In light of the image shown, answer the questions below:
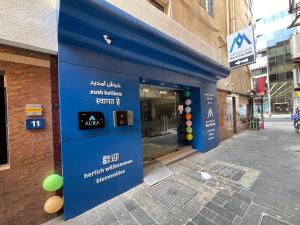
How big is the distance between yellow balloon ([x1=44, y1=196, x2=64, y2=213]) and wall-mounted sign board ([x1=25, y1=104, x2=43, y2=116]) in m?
1.57

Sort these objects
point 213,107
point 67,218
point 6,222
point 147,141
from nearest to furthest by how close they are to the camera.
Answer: point 6,222 < point 67,218 < point 147,141 < point 213,107

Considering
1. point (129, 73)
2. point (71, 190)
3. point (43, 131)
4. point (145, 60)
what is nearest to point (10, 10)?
point (43, 131)

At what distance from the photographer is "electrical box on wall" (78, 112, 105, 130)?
2.98 metres

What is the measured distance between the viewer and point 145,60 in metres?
4.04

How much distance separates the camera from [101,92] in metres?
3.30

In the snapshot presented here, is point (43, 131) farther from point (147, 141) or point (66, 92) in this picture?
point (147, 141)

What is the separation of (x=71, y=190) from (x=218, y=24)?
1073 cm

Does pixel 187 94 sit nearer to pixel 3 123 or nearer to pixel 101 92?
pixel 101 92

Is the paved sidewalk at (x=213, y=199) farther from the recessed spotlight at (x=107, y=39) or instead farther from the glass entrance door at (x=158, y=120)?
the recessed spotlight at (x=107, y=39)

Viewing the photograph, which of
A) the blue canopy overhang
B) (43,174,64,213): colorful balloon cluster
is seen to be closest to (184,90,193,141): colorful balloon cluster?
the blue canopy overhang

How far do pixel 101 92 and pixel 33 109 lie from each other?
125 centimetres

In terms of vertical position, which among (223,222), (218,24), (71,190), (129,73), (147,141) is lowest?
(223,222)

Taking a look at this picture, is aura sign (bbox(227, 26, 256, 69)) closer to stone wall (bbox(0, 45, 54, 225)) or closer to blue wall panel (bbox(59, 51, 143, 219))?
blue wall panel (bbox(59, 51, 143, 219))

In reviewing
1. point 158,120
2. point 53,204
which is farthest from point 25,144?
point 158,120
